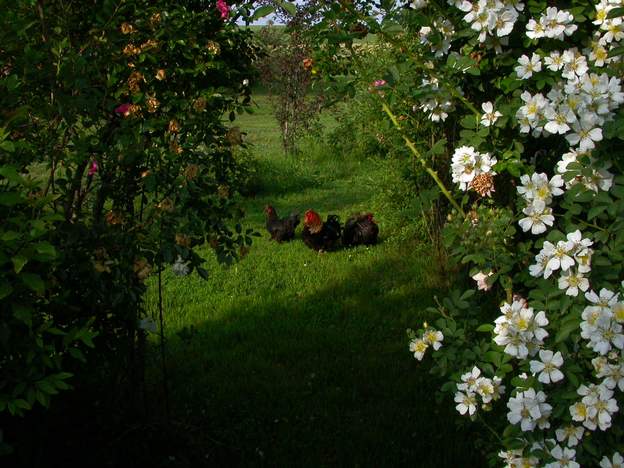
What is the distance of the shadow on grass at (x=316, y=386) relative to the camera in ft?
10.5

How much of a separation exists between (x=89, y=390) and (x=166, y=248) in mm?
644

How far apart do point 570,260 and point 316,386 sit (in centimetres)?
201

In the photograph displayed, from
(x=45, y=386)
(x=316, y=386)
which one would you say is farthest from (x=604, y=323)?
(x=316, y=386)

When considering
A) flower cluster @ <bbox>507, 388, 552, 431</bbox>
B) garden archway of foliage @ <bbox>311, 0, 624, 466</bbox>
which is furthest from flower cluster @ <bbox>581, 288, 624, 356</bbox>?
flower cluster @ <bbox>507, 388, 552, 431</bbox>

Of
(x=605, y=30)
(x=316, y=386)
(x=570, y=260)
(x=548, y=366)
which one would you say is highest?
(x=605, y=30)

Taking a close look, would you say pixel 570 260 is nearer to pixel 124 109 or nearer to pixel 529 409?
pixel 529 409

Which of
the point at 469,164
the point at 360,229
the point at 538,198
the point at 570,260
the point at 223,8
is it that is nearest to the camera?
the point at 570,260

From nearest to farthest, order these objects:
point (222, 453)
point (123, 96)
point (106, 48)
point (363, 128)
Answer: point (106, 48) → point (123, 96) → point (222, 453) → point (363, 128)

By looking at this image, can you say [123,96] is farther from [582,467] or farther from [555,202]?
[582,467]

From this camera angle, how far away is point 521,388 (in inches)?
84.3

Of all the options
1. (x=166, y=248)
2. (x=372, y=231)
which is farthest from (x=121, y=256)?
(x=372, y=231)

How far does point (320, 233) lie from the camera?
6172mm

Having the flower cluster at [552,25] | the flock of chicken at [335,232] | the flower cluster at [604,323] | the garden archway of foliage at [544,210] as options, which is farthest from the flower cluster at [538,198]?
the flock of chicken at [335,232]

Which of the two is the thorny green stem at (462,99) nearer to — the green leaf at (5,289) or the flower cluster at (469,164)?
the flower cluster at (469,164)
